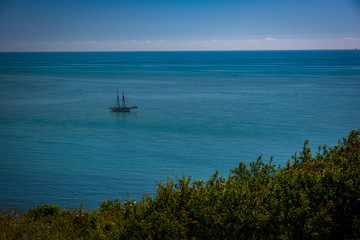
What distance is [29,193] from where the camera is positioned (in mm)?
40969

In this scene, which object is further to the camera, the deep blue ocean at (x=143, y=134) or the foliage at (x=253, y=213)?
the deep blue ocean at (x=143, y=134)

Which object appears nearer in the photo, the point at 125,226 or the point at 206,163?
the point at 125,226

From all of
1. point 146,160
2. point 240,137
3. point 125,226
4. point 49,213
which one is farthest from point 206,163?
point 125,226

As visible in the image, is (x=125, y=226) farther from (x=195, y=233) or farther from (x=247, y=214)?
(x=247, y=214)

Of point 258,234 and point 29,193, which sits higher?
point 258,234

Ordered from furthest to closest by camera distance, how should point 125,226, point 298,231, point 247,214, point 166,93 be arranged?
point 166,93 → point 125,226 → point 247,214 → point 298,231

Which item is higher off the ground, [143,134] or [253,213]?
[253,213]

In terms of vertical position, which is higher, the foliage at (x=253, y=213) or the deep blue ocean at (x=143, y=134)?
the foliage at (x=253, y=213)

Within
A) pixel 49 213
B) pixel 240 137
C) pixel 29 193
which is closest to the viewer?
pixel 49 213

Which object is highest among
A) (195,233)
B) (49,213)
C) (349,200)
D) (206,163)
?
(349,200)

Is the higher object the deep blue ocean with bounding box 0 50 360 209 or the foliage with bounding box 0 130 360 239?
the foliage with bounding box 0 130 360 239

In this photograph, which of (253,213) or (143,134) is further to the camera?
(143,134)

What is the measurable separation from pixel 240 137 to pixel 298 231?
50.7m

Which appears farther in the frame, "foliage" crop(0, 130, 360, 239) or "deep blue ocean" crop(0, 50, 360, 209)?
"deep blue ocean" crop(0, 50, 360, 209)
